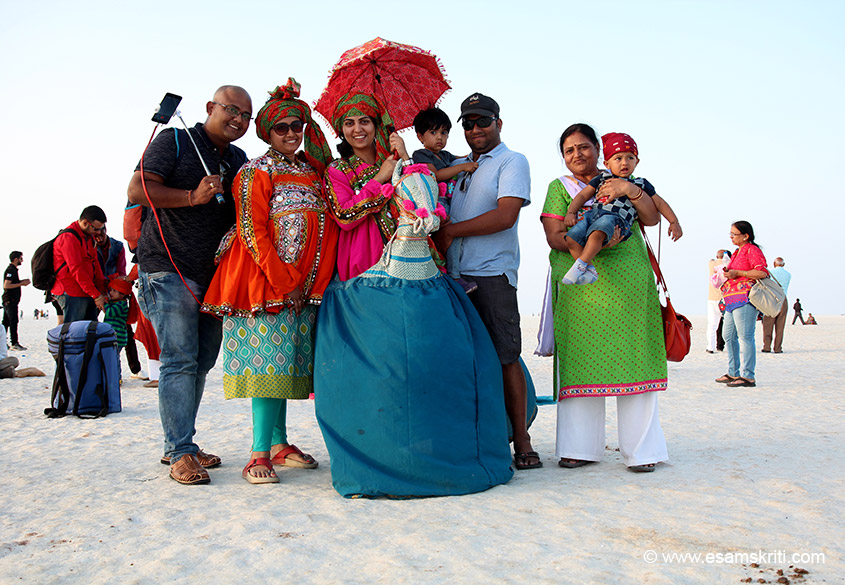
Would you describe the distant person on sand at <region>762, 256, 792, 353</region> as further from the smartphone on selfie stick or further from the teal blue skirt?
the smartphone on selfie stick

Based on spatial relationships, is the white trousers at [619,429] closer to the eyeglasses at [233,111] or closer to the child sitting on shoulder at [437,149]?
the child sitting on shoulder at [437,149]

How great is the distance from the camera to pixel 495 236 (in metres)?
4.23

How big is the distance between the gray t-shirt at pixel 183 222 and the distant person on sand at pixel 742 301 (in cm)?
740

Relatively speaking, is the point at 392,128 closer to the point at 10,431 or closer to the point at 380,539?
the point at 380,539

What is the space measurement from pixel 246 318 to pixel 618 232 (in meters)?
2.26

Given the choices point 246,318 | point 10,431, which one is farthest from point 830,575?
point 10,431

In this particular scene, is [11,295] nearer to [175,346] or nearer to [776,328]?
[175,346]

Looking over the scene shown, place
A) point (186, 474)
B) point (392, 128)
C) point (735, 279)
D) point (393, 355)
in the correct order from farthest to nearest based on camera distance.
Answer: point (735, 279) → point (392, 128) → point (186, 474) → point (393, 355)

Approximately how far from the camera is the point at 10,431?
18.9 feet

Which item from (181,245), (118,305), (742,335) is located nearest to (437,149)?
(181,245)

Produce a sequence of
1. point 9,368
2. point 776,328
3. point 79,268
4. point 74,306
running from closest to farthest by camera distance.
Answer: point 79,268
point 74,306
point 9,368
point 776,328

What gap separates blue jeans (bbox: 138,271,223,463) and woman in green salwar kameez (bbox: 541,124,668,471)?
2.21 meters

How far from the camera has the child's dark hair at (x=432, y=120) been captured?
177 inches

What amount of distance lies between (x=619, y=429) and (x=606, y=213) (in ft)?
4.45
